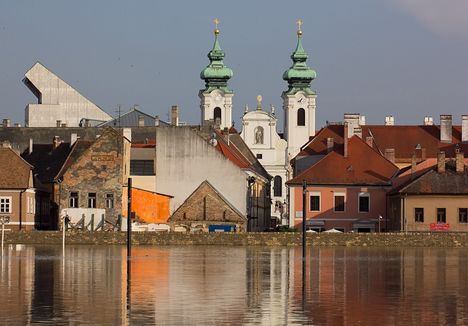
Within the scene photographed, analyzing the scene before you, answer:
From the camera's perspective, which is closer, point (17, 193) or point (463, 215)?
point (17, 193)

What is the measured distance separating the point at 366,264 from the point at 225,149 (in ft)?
218

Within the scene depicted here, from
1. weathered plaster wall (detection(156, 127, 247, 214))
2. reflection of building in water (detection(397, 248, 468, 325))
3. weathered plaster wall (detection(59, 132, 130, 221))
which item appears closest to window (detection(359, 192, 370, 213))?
weathered plaster wall (detection(156, 127, 247, 214))

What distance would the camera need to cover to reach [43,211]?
104 meters

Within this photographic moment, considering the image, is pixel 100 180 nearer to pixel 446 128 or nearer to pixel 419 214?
pixel 419 214

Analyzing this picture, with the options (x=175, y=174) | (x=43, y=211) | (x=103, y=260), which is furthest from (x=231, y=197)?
(x=103, y=260)

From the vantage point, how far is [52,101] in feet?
531

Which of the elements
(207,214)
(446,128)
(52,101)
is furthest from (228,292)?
(52,101)

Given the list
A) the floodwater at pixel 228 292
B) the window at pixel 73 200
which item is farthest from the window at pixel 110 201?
the floodwater at pixel 228 292

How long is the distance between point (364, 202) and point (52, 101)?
62.7m

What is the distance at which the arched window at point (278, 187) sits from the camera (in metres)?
186

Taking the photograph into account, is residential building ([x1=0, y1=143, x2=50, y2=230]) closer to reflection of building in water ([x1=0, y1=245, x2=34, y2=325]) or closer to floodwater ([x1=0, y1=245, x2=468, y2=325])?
reflection of building in water ([x1=0, y1=245, x2=34, y2=325])

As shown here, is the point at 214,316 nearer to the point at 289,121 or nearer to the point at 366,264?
the point at 366,264

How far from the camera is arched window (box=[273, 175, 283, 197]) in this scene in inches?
7313

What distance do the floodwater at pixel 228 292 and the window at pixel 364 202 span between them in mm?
48207
